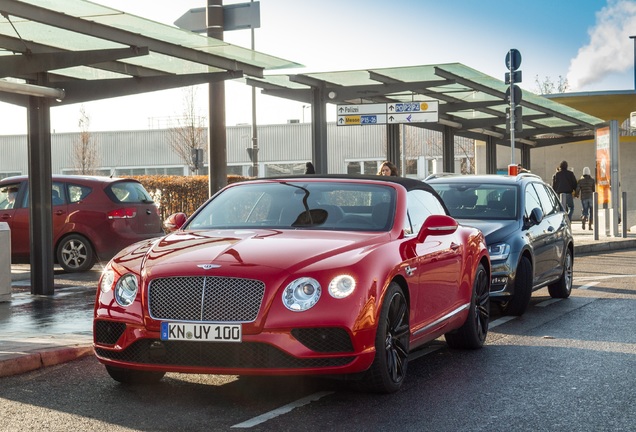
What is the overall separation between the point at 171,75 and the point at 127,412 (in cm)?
826

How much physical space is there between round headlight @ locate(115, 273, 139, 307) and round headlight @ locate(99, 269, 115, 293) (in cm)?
8

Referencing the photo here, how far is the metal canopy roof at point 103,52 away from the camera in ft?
36.1

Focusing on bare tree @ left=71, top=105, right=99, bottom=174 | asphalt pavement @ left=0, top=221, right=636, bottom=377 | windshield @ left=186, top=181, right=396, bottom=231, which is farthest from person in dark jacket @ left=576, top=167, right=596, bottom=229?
bare tree @ left=71, top=105, right=99, bottom=174

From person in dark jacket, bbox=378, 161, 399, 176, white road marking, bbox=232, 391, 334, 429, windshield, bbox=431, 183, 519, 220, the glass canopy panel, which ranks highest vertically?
the glass canopy panel

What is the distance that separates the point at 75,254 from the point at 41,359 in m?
9.17

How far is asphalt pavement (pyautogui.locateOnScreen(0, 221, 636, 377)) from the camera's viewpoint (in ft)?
27.2

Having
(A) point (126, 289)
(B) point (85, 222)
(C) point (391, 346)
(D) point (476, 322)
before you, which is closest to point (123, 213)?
Result: (B) point (85, 222)

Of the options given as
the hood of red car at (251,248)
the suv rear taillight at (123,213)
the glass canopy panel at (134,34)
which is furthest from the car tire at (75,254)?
the hood of red car at (251,248)

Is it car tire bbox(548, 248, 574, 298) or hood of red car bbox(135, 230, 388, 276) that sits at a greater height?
hood of red car bbox(135, 230, 388, 276)

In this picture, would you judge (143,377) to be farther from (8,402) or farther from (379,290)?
(379,290)

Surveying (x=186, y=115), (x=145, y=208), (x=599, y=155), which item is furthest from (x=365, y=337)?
(x=186, y=115)

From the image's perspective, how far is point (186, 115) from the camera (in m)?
53.8

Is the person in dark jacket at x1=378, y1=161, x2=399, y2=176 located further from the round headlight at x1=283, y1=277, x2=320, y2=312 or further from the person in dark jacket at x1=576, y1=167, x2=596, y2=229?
the person in dark jacket at x1=576, y1=167, x2=596, y2=229

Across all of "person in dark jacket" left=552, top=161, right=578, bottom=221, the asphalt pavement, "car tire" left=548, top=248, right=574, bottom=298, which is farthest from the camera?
"person in dark jacket" left=552, top=161, right=578, bottom=221
